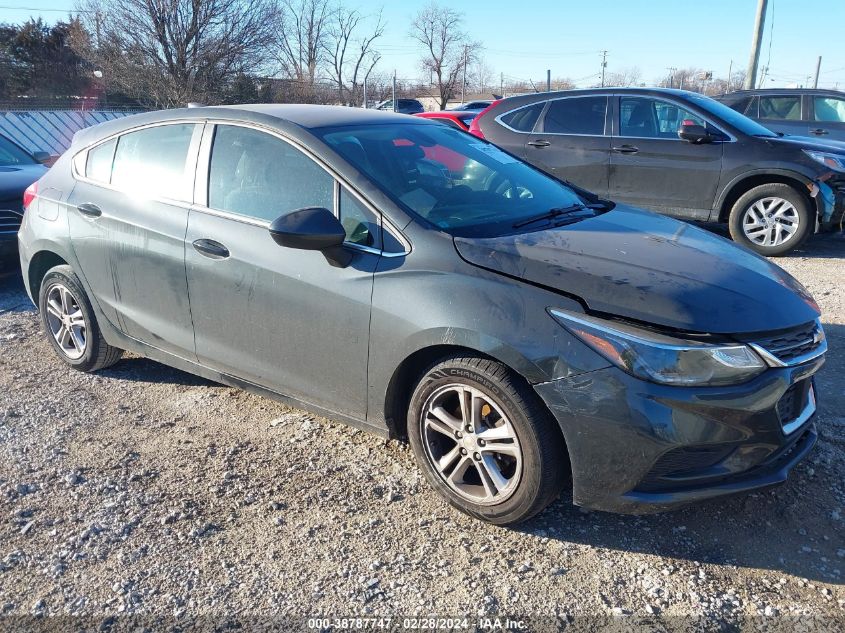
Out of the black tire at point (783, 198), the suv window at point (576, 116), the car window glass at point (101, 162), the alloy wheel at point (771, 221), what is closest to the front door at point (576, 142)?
the suv window at point (576, 116)

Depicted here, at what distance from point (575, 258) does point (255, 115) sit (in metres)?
1.85

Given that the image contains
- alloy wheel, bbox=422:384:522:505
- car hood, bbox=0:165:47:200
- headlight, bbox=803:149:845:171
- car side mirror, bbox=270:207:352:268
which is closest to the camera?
alloy wheel, bbox=422:384:522:505

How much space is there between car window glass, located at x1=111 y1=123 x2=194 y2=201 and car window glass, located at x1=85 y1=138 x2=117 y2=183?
0.06 m

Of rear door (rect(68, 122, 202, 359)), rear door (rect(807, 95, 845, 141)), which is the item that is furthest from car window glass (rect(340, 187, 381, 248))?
rear door (rect(807, 95, 845, 141))

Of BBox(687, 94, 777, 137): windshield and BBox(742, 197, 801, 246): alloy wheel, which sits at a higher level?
BBox(687, 94, 777, 137): windshield

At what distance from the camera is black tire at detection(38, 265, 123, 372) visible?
4.39m

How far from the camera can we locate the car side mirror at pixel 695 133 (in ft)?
24.1

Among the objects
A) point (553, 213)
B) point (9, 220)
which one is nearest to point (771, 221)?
point (553, 213)

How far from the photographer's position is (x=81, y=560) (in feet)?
9.02

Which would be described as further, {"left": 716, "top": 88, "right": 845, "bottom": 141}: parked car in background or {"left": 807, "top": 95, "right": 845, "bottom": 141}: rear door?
{"left": 716, "top": 88, "right": 845, "bottom": 141}: parked car in background

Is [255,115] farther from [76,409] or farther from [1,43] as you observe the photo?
[1,43]

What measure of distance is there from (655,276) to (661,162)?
5.41m

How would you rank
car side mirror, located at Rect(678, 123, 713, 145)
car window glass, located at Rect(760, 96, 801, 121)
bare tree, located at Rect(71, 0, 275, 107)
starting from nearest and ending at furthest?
1. car side mirror, located at Rect(678, 123, 713, 145)
2. car window glass, located at Rect(760, 96, 801, 121)
3. bare tree, located at Rect(71, 0, 275, 107)

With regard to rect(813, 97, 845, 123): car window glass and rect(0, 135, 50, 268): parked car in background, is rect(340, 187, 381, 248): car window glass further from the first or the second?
→ rect(813, 97, 845, 123): car window glass
